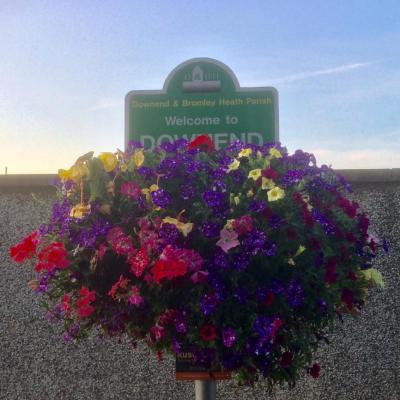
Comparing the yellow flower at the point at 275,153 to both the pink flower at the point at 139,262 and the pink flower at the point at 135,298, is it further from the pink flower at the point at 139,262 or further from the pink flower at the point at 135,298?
the pink flower at the point at 135,298

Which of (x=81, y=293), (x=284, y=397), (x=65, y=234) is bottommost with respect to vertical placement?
(x=284, y=397)

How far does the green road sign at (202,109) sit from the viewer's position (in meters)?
4.61

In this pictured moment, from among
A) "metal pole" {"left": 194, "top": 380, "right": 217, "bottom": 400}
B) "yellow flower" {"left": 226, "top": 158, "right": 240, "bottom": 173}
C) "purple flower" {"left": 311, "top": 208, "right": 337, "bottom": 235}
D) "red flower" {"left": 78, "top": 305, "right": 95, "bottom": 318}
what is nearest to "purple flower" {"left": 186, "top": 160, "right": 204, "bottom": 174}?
"yellow flower" {"left": 226, "top": 158, "right": 240, "bottom": 173}

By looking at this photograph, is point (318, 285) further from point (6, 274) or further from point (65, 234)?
point (6, 274)

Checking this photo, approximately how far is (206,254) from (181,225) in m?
0.21

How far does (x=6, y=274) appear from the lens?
581cm

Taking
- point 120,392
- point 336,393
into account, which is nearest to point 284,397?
point 336,393

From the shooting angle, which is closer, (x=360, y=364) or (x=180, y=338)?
(x=180, y=338)

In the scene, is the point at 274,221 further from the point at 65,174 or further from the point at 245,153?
the point at 65,174

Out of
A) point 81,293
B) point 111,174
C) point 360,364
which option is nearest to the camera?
point 81,293

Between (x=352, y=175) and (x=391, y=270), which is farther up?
(x=352, y=175)

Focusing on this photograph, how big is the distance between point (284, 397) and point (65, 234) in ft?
11.0

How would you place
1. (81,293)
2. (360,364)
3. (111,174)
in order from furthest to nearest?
(360,364)
(111,174)
(81,293)

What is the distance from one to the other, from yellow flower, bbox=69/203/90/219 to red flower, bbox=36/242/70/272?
0.17 metres
